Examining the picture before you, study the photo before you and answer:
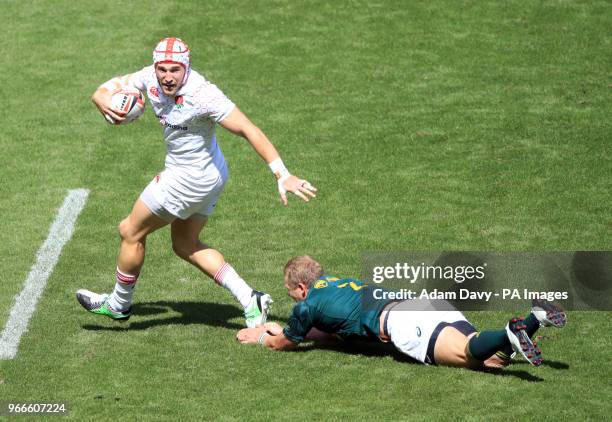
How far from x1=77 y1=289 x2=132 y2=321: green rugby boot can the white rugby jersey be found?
135 cm

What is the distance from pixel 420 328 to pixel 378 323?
0.34 metres

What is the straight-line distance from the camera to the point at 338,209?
12.3 metres

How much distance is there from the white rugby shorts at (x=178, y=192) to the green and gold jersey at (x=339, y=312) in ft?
4.07

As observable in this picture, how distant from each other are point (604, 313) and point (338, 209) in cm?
348

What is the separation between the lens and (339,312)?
8797 mm

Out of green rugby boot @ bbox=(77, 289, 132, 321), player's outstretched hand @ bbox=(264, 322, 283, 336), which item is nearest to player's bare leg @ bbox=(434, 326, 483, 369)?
player's outstretched hand @ bbox=(264, 322, 283, 336)

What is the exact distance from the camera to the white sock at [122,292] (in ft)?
31.6

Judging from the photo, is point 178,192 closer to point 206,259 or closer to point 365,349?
point 206,259

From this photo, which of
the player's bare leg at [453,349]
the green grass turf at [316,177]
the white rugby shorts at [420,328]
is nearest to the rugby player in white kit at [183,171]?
the green grass turf at [316,177]

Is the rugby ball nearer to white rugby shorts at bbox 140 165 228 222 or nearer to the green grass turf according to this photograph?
white rugby shorts at bbox 140 165 228 222

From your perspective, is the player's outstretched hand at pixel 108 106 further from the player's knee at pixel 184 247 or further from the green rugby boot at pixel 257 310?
the green rugby boot at pixel 257 310

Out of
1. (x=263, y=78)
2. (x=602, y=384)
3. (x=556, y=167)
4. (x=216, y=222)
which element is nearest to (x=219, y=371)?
(x=602, y=384)

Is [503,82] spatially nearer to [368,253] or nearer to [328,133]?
Answer: [328,133]

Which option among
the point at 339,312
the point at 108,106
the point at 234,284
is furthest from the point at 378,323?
the point at 108,106
